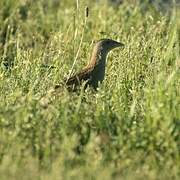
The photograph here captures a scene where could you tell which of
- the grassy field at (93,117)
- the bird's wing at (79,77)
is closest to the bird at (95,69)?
the bird's wing at (79,77)

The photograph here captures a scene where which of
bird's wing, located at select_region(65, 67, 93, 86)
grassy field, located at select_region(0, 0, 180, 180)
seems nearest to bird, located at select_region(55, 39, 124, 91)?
bird's wing, located at select_region(65, 67, 93, 86)

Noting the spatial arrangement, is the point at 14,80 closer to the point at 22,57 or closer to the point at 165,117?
the point at 22,57

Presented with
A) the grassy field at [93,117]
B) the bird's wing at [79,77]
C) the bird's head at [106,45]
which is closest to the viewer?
the grassy field at [93,117]

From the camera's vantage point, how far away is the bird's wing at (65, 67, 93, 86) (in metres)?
7.74

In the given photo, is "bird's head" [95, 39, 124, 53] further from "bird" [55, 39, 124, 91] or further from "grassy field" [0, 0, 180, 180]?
"grassy field" [0, 0, 180, 180]

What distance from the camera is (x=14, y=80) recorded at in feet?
25.8

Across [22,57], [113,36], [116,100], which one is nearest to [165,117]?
[116,100]

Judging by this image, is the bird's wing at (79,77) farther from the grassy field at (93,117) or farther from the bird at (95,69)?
the grassy field at (93,117)

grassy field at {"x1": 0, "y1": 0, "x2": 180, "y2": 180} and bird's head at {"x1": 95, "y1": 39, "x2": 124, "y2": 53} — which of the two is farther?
bird's head at {"x1": 95, "y1": 39, "x2": 124, "y2": 53}

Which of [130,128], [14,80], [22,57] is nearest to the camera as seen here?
[130,128]

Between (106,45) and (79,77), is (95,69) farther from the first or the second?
(106,45)

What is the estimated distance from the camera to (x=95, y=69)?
8289mm

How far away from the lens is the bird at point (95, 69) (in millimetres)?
7778

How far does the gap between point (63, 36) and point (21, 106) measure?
3.65 meters
